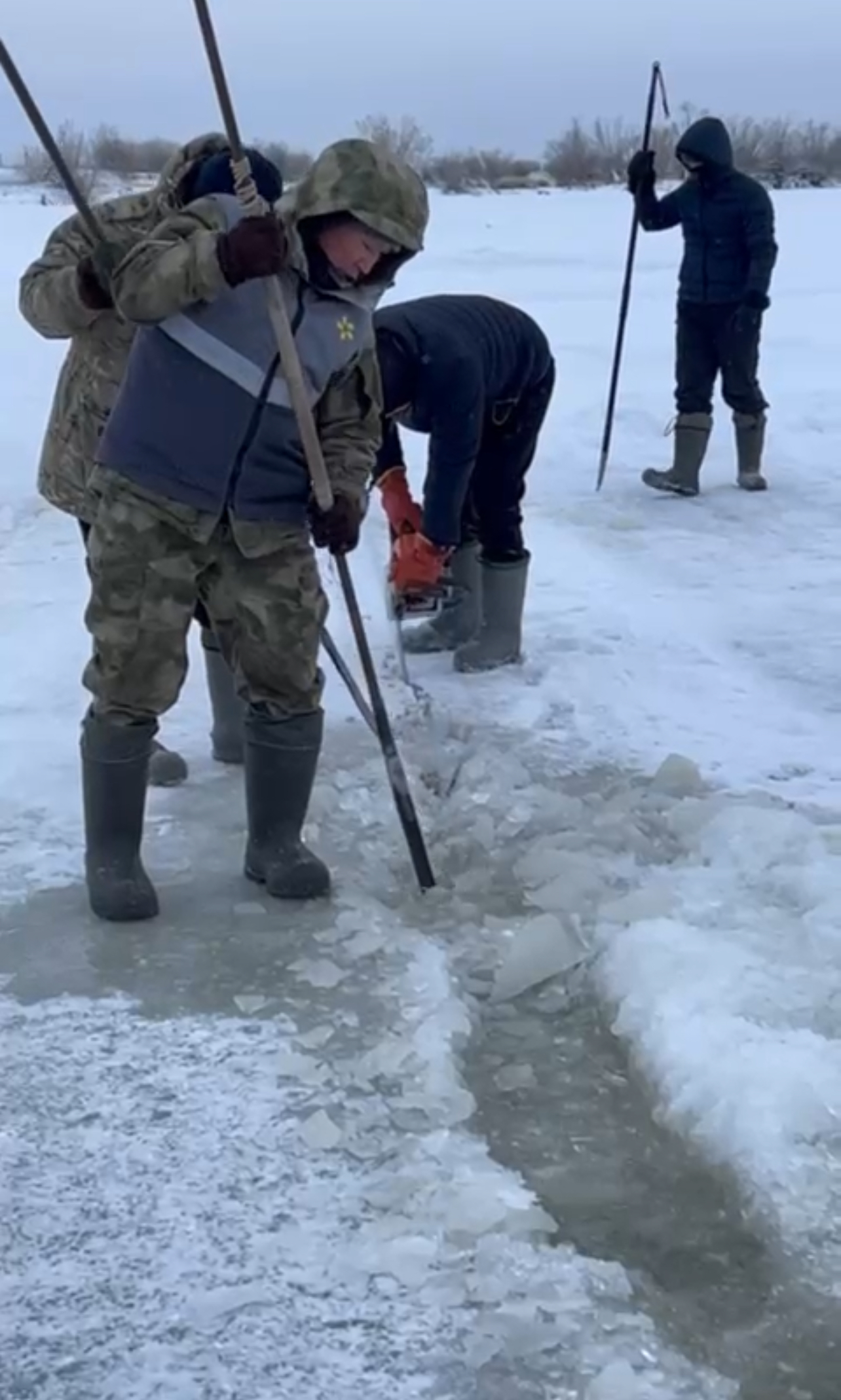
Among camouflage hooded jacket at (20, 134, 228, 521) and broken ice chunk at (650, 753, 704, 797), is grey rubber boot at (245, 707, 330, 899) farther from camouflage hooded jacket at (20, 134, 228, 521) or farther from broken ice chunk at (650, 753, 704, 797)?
broken ice chunk at (650, 753, 704, 797)

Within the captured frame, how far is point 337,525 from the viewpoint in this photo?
12.4 feet

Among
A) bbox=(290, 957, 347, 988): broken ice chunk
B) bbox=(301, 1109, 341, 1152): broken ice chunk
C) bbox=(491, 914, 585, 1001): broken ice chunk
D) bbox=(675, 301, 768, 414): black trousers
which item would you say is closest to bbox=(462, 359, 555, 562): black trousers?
bbox=(491, 914, 585, 1001): broken ice chunk

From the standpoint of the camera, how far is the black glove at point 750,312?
338 inches

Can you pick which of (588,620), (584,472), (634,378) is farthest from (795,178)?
(588,620)

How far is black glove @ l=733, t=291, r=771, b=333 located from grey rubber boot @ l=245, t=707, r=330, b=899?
5.32m

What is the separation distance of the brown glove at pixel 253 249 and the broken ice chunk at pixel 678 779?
6.25 feet

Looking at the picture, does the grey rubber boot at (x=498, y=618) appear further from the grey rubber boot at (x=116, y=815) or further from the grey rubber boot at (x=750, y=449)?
the grey rubber boot at (x=750, y=449)

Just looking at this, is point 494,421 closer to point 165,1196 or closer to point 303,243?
point 303,243

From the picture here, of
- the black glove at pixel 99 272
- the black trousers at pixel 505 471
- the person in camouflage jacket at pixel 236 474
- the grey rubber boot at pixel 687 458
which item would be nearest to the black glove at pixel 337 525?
the person in camouflage jacket at pixel 236 474

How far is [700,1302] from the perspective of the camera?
105 inches

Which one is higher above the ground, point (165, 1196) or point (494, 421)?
point (494, 421)

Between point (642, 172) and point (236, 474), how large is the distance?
237 inches

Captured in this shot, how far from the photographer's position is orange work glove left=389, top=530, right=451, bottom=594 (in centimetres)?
539

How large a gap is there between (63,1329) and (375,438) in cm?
210
